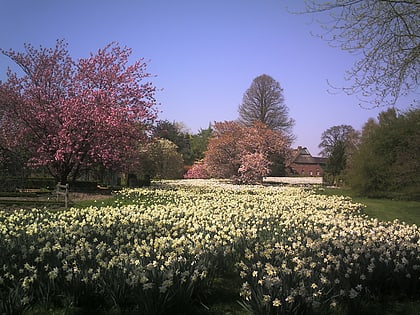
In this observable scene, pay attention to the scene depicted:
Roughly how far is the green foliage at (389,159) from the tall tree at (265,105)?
80.0 ft

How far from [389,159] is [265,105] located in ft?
90.8

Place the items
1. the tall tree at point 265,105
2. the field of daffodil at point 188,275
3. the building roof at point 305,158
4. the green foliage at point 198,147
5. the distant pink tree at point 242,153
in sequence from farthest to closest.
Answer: the building roof at point 305,158, the green foliage at point 198,147, the tall tree at point 265,105, the distant pink tree at point 242,153, the field of daffodil at point 188,275

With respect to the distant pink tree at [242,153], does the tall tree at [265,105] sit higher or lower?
higher

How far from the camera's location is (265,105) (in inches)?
1834

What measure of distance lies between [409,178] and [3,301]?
18.3 m

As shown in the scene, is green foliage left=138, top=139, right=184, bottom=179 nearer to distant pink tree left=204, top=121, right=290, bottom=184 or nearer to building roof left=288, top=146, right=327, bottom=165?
distant pink tree left=204, top=121, right=290, bottom=184

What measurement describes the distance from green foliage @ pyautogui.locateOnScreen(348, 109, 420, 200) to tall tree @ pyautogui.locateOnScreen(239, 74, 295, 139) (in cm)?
2440

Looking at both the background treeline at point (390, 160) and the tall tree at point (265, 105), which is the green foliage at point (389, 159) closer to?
the background treeline at point (390, 160)

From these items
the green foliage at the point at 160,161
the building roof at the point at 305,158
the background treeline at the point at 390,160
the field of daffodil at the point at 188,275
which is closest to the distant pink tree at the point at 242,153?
the green foliage at the point at 160,161

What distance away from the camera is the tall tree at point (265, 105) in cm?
4588

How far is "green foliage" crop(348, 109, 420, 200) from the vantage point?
18453mm

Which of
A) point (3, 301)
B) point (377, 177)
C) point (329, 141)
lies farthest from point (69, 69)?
point (329, 141)

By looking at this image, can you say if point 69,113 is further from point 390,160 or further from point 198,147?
point 198,147

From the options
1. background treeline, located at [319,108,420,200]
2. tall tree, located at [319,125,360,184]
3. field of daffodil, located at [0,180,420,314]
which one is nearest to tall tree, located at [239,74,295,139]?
tall tree, located at [319,125,360,184]
